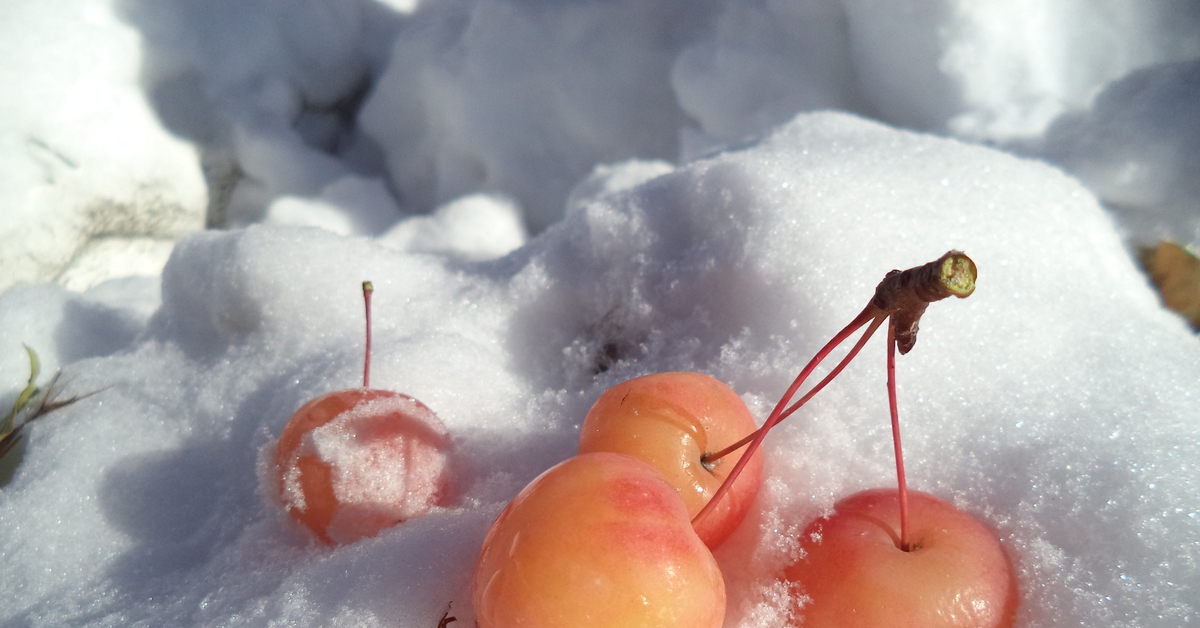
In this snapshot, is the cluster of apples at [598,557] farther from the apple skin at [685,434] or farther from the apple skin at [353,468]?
the apple skin at [353,468]

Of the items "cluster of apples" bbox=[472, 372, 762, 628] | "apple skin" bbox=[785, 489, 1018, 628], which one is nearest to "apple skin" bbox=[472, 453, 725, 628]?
"cluster of apples" bbox=[472, 372, 762, 628]

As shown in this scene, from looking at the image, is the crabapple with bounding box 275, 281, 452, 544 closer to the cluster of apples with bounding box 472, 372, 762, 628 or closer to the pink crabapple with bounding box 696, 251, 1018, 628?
the cluster of apples with bounding box 472, 372, 762, 628

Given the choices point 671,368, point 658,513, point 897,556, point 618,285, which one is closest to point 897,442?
point 897,556

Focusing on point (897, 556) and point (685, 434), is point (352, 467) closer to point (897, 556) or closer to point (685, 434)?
point (685, 434)

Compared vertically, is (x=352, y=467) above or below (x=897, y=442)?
below

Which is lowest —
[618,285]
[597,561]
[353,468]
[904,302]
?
[353,468]

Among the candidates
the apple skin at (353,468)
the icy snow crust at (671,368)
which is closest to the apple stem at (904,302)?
the icy snow crust at (671,368)

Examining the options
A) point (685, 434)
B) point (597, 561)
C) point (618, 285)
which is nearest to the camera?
point (597, 561)
